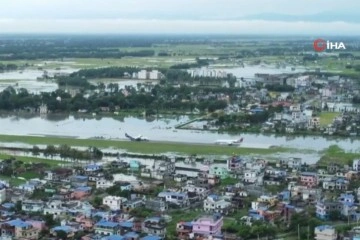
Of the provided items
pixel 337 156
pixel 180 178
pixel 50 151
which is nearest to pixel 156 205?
pixel 180 178

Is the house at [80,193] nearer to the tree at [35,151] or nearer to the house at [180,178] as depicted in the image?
the house at [180,178]

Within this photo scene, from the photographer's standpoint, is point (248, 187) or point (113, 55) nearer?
point (248, 187)

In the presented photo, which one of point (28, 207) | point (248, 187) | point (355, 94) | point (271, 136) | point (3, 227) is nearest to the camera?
point (3, 227)

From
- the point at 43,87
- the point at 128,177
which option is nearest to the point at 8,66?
the point at 43,87

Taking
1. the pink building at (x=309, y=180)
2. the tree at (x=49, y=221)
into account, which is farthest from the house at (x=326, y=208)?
the tree at (x=49, y=221)

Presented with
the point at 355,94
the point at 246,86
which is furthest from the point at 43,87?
the point at 355,94

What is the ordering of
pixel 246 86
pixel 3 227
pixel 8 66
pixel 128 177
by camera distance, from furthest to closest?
pixel 8 66 → pixel 246 86 → pixel 128 177 → pixel 3 227

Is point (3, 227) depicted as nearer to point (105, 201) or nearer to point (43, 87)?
point (105, 201)
